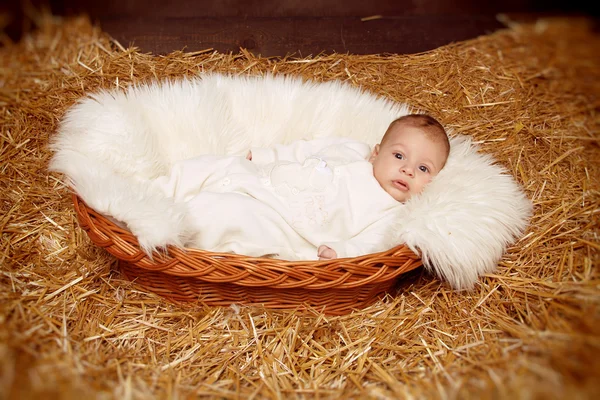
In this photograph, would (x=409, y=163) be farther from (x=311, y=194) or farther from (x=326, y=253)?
(x=326, y=253)

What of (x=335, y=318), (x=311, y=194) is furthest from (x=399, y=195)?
(x=335, y=318)

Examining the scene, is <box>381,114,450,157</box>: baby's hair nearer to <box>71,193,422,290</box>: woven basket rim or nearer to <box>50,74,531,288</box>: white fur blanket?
<box>50,74,531,288</box>: white fur blanket

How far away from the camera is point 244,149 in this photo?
2420 mm

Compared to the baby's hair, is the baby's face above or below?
below

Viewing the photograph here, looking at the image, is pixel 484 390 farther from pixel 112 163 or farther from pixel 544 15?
pixel 544 15

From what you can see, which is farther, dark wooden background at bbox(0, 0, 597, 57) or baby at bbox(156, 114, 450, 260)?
dark wooden background at bbox(0, 0, 597, 57)

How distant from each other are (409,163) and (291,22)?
1.36m

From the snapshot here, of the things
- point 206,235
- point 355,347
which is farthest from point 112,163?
point 355,347

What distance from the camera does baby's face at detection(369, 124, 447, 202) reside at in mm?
1970

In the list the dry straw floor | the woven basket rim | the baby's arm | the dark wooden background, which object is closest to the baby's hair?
the baby's arm

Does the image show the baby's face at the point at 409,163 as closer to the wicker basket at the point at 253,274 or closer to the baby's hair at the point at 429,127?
the baby's hair at the point at 429,127

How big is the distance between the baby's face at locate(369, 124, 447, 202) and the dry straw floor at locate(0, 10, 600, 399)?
0.36m

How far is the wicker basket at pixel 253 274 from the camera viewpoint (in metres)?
1.55

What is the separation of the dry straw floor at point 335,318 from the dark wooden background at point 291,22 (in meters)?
0.17
